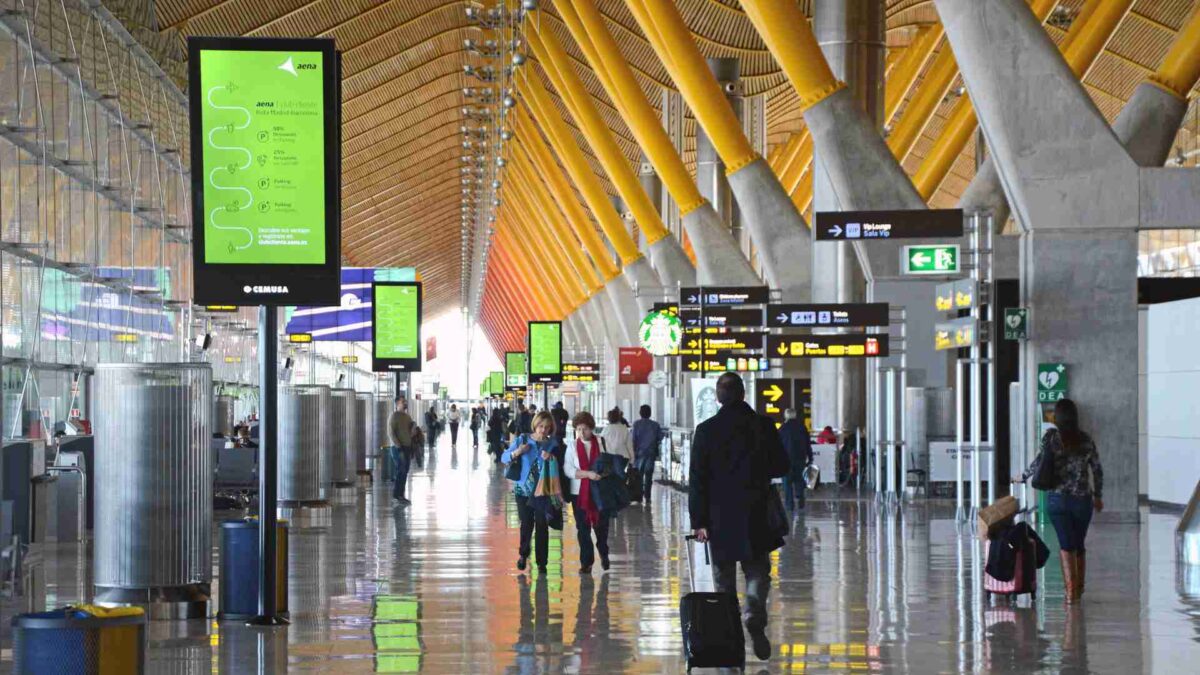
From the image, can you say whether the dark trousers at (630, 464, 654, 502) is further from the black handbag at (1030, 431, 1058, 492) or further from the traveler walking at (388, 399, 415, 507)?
the black handbag at (1030, 431, 1058, 492)

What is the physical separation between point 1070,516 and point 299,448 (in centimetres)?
1359

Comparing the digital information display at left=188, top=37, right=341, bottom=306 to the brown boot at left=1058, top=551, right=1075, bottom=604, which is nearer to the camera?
the digital information display at left=188, top=37, right=341, bottom=306

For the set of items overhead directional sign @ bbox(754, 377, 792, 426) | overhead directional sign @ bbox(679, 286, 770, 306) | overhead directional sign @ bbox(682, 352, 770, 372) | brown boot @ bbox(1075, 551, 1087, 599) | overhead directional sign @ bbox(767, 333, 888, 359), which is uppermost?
overhead directional sign @ bbox(679, 286, 770, 306)

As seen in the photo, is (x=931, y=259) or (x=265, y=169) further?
(x=931, y=259)

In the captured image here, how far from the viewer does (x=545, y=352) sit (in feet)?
160

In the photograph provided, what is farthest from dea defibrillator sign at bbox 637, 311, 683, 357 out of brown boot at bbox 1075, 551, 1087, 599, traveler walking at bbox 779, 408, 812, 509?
brown boot at bbox 1075, 551, 1087, 599

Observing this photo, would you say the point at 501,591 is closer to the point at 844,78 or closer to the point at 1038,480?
the point at 1038,480

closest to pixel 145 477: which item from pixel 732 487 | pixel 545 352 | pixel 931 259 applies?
pixel 732 487

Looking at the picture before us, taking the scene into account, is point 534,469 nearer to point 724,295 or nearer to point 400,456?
point 400,456

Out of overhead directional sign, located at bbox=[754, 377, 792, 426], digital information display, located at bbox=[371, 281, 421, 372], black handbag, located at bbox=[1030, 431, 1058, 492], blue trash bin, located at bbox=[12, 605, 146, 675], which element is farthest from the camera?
overhead directional sign, located at bbox=[754, 377, 792, 426]

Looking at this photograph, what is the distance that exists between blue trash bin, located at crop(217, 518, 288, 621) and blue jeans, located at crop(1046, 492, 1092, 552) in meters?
5.23

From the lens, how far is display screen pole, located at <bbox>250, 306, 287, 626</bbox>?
10.8 m

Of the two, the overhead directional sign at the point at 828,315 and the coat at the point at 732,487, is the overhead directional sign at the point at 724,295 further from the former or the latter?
the coat at the point at 732,487

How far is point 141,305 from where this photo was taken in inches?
1345
